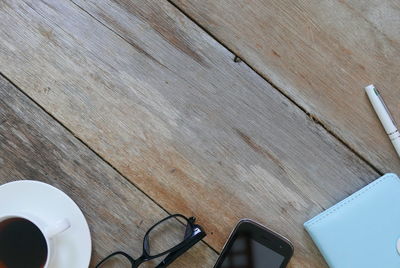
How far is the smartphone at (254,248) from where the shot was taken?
2.31 ft

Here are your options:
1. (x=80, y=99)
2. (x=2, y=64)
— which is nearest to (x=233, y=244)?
(x=80, y=99)

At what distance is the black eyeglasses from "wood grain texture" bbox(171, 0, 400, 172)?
0.25m

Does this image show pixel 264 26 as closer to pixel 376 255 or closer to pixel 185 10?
pixel 185 10

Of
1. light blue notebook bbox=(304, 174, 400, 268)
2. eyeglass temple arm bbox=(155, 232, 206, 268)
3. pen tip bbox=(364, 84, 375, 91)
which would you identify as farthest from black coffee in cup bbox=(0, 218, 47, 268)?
pen tip bbox=(364, 84, 375, 91)

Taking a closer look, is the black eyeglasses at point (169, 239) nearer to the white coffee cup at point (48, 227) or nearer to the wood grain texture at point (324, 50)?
the white coffee cup at point (48, 227)

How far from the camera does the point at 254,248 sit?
2.33ft

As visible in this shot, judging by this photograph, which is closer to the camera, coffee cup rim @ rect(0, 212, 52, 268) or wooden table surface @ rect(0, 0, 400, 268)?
coffee cup rim @ rect(0, 212, 52, 268)

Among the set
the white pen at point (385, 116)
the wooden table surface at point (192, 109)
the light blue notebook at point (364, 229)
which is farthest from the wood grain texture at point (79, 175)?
the white pen at point (385, 116)

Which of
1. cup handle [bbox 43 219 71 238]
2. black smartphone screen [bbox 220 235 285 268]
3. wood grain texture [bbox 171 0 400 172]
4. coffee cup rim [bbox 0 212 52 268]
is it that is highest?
wood grain texture [bbox 171 0 400 172]

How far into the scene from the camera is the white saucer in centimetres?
67

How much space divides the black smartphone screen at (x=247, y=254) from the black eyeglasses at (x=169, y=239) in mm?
57

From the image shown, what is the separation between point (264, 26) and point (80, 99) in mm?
301

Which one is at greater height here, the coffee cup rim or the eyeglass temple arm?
the eyeglass temple arm

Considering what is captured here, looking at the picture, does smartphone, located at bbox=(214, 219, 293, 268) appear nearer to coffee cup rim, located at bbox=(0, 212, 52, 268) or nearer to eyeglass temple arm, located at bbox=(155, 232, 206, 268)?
eyeglass temple arm, located at bbox=(155, 232, 206, 268)
